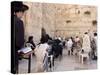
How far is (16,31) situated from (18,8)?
0.21 metres

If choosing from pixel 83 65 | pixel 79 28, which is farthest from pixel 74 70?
pixel 79 28

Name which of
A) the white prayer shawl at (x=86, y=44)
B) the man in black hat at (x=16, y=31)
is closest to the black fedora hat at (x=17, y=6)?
the man in black hat at (x=16, y=31)

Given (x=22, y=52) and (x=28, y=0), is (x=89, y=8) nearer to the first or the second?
(x=28, y=0)

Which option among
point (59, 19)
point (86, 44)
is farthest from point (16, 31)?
point (86, 44)

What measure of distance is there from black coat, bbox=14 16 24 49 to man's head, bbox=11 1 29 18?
46mm

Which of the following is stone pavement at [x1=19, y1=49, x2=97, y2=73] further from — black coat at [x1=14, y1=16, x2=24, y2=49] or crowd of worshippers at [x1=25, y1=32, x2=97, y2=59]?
black coat at [x1=14, y1=16, x2=24, y2=49]

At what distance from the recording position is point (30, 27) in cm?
192

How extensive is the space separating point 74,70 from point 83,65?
0.11m

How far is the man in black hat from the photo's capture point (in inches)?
73.1

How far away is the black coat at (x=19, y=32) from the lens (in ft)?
6.13

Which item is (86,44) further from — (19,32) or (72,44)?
(19,32)

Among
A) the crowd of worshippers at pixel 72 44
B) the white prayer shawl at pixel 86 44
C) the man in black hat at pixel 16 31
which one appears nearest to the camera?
the man in black hat at pixel 16 31

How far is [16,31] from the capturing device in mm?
1869

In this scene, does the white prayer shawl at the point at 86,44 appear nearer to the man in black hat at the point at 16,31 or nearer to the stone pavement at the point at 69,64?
the stone pavement at the point at 69,64
